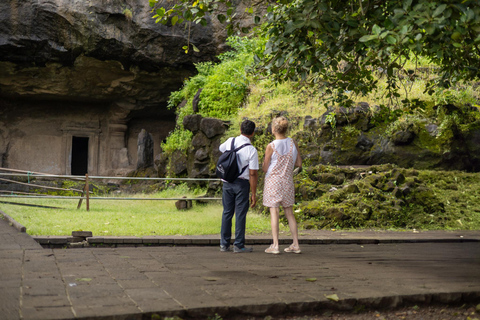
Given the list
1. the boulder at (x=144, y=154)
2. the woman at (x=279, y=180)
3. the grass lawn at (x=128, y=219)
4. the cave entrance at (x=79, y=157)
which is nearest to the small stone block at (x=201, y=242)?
the grass lawn at (x=128, y=219)

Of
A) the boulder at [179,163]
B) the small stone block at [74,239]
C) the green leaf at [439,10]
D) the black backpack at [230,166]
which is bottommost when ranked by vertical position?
Result: the small stone block at [74,239]

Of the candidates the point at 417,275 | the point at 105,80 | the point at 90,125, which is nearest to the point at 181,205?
the point at 417,275

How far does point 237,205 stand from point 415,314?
2.68 m

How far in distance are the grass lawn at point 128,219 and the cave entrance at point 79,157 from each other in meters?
13.8

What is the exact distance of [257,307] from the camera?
3.19 meters

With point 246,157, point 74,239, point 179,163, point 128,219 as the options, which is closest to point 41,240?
point 74,239

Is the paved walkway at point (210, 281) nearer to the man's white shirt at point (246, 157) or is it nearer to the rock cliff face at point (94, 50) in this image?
the man's white shirt at point (246, 157)

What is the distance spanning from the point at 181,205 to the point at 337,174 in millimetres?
3676

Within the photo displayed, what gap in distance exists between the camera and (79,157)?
86.4 ft

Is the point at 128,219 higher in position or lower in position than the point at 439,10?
lower

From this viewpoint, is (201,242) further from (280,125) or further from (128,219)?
(128,219)

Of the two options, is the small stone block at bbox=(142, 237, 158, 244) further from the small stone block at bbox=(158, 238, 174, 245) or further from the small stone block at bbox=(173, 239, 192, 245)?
the small stone block at bbox=(173, 239, 192, 245)

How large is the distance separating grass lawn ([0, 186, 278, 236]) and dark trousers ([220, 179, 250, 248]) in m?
1.47

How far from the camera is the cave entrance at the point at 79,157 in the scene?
26.1 m
